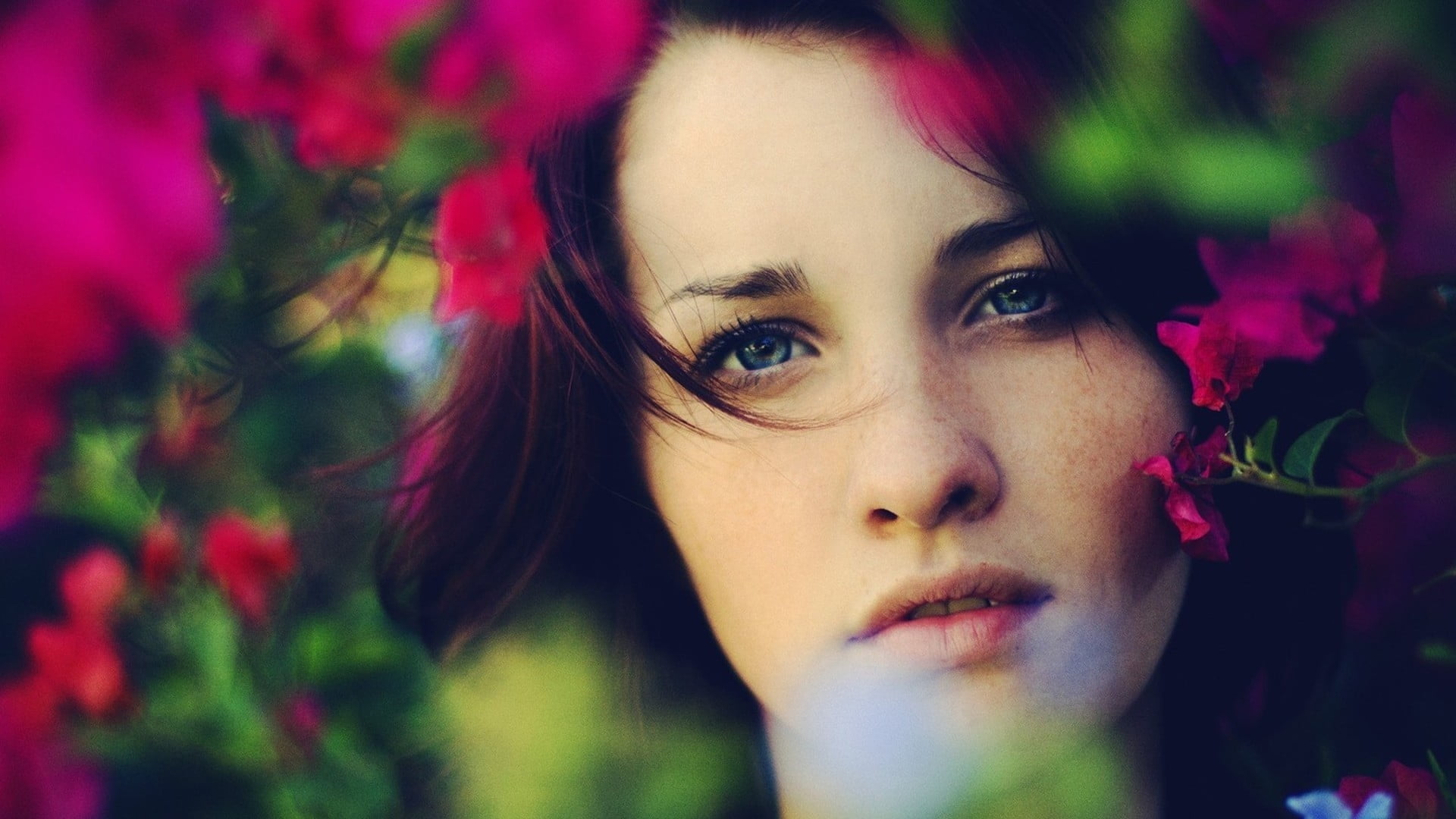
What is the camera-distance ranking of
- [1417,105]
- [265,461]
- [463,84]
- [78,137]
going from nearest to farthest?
[78,137] → [1417,105] → [463,84] → [265,461]

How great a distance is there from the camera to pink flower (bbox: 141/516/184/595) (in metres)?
1.13

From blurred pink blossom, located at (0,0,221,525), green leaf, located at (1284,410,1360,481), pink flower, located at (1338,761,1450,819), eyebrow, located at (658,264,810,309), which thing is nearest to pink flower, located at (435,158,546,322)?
eyebrow, located at (658,264,810,309)

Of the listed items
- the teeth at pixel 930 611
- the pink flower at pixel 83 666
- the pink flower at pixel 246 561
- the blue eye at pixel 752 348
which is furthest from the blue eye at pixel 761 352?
the pink flower at pixel 83 666

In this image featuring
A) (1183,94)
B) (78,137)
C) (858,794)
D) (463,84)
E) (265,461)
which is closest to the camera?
(78,137)

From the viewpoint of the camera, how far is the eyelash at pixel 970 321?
935 mm

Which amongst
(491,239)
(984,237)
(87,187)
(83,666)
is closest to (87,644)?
(83,666)

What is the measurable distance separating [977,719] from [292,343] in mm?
707

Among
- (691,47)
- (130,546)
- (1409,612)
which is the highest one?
(691,47)

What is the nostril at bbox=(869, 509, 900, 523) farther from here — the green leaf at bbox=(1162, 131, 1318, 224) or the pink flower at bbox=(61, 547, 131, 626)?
the pink flower at bbox=(61, 547, 131, 626)

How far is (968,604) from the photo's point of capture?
916mm

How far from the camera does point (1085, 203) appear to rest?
93 centimetres

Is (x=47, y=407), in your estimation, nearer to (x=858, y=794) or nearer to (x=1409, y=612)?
(x=858, y=794)

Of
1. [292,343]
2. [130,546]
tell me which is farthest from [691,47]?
[130,546]

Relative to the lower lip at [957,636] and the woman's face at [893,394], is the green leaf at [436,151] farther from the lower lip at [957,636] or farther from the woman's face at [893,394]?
the lower lip at [957,636]
